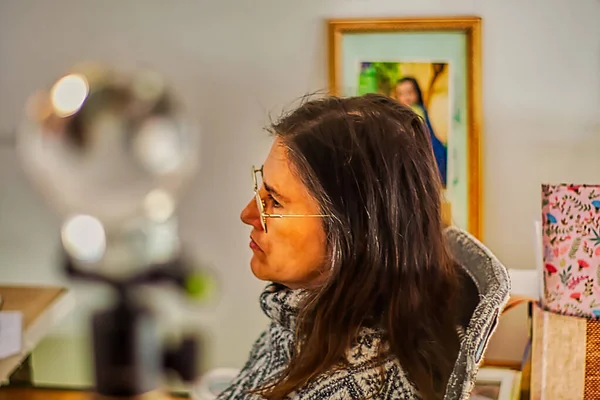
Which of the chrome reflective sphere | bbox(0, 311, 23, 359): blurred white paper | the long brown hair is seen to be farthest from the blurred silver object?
the long brown hair

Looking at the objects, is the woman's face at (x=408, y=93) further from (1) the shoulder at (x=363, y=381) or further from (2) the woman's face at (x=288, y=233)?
(1) the shoulder at (x=363, y=381)

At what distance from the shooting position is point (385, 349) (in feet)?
3.00

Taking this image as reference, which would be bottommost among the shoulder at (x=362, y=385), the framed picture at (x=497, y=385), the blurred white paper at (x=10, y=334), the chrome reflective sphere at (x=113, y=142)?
the framed picture at (x=497, y=385)

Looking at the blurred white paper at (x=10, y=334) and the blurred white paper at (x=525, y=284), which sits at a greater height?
the blurred white paper at (x=525, y=284)

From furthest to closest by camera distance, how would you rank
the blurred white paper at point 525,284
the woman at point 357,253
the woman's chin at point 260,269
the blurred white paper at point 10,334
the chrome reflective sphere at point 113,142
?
1. the chrome reflective sphere at point 113,142
2. the blurred white paper at point 10,334
3. the blurred white paper at point 525,284
4. the woman's chin at point 260,269
5. the woman at point 357,253

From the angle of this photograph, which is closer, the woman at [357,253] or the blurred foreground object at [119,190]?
the woman at [357,253]

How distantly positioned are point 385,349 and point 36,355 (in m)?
1.32

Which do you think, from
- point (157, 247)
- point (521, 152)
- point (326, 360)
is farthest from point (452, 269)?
point (157, 247)

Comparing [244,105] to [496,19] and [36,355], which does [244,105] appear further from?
[36,355]

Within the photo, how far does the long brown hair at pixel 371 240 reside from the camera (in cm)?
92

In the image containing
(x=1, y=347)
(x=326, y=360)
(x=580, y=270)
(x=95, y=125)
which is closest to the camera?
(x=326, y=360)

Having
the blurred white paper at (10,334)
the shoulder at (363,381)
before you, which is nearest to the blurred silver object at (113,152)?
the blurred white paper at (10,334)

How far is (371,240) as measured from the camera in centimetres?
93

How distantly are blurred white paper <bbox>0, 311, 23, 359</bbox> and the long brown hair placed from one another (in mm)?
735
